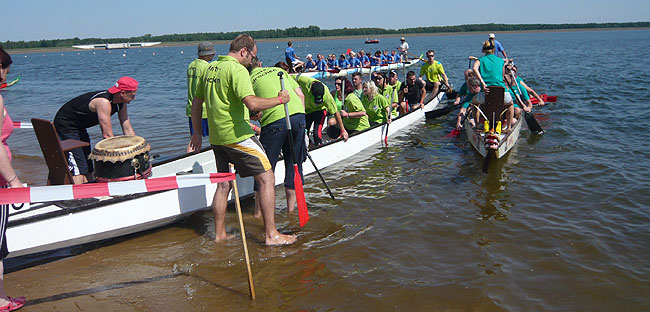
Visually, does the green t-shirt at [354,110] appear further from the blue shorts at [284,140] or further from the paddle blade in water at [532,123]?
the paddle blade in water at [532,123]

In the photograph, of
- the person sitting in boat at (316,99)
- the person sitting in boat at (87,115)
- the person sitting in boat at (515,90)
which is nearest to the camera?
the person sitting in boat at (87,115)

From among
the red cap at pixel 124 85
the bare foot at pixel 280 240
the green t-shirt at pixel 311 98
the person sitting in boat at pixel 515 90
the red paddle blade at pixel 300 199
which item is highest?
the red cap at pixel 124 85

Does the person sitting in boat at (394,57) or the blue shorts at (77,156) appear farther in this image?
the person sitting in boat at (394,57)

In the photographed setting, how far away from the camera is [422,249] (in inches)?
186

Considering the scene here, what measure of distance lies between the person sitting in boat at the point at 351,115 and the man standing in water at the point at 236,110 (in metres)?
4.32

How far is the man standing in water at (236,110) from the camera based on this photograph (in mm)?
3873

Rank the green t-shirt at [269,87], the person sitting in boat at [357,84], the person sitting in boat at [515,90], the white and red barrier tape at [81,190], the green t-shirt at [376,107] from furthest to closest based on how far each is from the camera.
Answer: the person sitting in boat at [515,90] → the green t-shirt at [376,107] → the person sitting in boat at [357,84] → the green t-shirt at [269,87] → the white and red barrier tape at [81,190]

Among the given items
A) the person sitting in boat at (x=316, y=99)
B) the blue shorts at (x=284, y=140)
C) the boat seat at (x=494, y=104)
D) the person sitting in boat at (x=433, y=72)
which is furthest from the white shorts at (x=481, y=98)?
the person sitting in boat at (x=433, y=72)

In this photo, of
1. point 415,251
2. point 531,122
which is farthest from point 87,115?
point 531,122

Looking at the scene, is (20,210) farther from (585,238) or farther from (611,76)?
(611,76)

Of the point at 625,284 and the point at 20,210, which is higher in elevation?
the point at 20,210

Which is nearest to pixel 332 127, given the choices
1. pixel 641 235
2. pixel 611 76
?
pixel 641 235

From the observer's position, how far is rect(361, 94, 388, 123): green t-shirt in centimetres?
916

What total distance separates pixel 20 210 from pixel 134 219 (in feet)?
3.39
